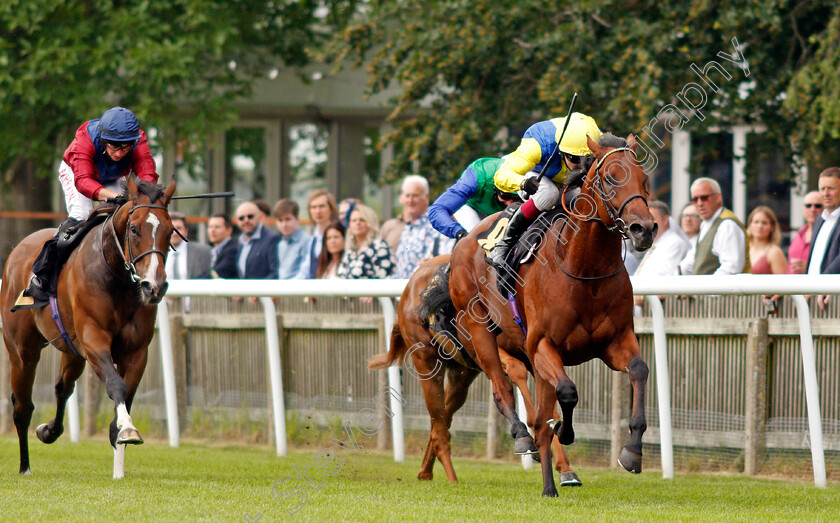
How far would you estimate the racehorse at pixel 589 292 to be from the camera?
523 centimetres

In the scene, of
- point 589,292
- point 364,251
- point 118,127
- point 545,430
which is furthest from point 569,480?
point 364,251

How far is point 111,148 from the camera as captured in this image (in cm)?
683

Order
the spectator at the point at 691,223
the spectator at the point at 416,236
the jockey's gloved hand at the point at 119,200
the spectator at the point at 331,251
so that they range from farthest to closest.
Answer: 1. the spectator at the point at 331,251
2. the spectator at the point at 691,223
3. the spectator at the point at 416,236
4. the jockey's gloved hand at the point at 119,200

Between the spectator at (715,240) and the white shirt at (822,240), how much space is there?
0.50 meters

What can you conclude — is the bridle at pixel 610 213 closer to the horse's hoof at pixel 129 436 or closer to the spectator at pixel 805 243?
the horse's hoof at pixel 129 436

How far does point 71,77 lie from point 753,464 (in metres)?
9.55

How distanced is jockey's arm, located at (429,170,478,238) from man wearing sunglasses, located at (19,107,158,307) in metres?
1.69

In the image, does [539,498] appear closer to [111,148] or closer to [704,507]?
[704,507]

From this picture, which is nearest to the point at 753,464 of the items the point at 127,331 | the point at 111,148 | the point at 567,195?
the point at 567,195

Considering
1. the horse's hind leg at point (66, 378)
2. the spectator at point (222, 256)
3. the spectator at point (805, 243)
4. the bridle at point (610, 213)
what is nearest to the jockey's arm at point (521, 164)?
the bridle at point (610, 213)

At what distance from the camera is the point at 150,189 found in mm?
6410

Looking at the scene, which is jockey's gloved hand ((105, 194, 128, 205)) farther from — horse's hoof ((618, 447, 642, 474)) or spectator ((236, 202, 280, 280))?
spectator ((236, 202, 280, 280))

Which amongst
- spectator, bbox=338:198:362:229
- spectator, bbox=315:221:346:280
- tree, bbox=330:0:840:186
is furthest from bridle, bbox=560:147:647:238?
tree, bbox=330:0:840:186

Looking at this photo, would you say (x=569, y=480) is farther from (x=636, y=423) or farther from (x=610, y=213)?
(x=610, y=213)
